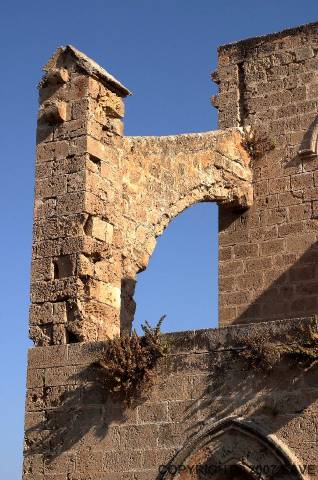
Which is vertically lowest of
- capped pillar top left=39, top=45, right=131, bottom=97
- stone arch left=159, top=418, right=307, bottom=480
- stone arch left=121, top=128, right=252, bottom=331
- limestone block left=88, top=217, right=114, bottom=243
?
stone arch left=159, top=418, right=307, bottom=480

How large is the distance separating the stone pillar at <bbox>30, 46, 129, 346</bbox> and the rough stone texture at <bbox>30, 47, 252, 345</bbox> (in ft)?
0.03

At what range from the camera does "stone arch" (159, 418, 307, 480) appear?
759 centimetres

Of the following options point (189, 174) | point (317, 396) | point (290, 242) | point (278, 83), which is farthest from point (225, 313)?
point (317, 396)

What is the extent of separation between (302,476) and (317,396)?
649 millimetres

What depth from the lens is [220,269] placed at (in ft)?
38.9

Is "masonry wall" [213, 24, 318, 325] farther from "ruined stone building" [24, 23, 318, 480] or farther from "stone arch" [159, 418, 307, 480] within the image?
"stone arch" [159, 418, 307, 480]

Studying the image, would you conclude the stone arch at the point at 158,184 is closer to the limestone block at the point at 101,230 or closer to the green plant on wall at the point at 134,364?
the limestone block at the point at 101,230

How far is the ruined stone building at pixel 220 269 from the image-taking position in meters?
7.88


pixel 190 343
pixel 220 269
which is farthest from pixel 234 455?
pixel 220 269

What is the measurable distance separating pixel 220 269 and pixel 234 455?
426 cm

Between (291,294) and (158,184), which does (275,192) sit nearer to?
(291,294)

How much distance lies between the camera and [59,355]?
9016 millimetres

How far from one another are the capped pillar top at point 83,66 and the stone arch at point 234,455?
3.96m

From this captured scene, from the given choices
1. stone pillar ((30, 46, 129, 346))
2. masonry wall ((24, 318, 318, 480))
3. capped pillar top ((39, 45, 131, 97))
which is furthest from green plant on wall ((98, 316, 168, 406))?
capped pillar top ((39, 45, 131, 97))
